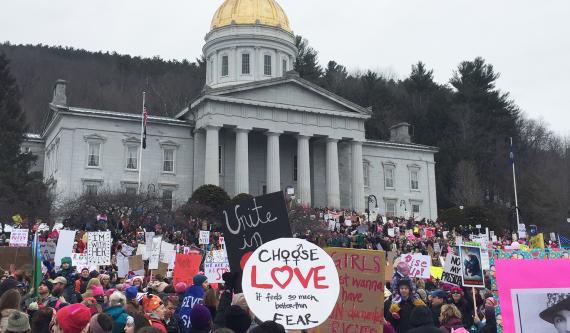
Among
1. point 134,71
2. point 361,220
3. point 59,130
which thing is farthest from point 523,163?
point 134,71

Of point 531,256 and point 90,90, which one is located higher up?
point 90,90

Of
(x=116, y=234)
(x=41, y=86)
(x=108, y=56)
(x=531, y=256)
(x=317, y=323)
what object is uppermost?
(x=108, y=56)

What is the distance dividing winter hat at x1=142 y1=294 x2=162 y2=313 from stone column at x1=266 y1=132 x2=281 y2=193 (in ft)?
127

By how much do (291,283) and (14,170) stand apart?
134 ft

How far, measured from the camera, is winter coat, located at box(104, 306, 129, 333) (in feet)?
22.0

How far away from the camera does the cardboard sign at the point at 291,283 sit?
5.87 meters

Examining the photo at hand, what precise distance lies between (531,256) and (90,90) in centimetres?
9216

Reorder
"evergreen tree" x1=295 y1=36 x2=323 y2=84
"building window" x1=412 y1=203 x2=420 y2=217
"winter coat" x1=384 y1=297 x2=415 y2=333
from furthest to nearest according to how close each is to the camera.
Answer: "evergreen tree" x1=295 y1=36 x2=323 y2=84
"building window" x1=412 y1=203 x2=420 y2=217
"winter coat" x1=384 y1=297 x2=415 y2=333

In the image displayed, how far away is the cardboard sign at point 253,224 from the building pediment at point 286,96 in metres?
40.4

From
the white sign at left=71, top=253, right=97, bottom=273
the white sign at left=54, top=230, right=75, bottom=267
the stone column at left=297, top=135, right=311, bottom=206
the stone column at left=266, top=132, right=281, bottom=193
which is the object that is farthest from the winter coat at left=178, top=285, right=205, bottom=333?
the stone column at left=297, top=135, right=311, bottom=206

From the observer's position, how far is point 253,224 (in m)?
7.50

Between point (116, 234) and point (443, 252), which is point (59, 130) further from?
point (443, 252)

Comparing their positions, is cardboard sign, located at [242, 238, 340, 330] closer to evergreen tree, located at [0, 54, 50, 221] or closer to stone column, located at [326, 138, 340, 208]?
evergreen tree, located at [0, 54, 50, 221]

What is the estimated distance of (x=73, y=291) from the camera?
1093cm
